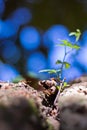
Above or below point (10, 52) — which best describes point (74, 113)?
below

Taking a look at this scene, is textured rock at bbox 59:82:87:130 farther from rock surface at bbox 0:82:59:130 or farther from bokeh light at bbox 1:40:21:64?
bokeh light at bbox 1:40:21:64

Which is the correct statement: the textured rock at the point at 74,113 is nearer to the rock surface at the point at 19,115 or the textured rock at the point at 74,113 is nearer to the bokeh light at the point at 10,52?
the rock surface at the point at 19,115

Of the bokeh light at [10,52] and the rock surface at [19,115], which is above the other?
the bokeh light at [10,52]

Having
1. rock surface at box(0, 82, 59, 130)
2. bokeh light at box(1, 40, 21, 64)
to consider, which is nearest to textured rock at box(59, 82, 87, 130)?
rock surface at box(0, 82, 59, 130)

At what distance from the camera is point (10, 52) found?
681 cm

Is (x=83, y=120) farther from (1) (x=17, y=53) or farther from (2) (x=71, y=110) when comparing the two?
(1) (x=17, y=53)

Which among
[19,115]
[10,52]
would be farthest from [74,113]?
[10,52]

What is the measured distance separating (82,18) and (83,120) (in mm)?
6059

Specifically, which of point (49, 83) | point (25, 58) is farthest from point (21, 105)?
point (25, 58)

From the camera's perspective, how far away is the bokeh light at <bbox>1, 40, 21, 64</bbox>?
6168 mm

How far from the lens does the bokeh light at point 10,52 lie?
6.17m

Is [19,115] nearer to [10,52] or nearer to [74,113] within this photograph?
[74,113]

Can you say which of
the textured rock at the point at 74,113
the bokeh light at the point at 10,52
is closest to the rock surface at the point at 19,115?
the textured rock at the point at 74,113

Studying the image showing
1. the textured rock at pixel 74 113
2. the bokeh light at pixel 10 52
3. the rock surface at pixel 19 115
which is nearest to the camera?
the rock surface at pixel 19 115
